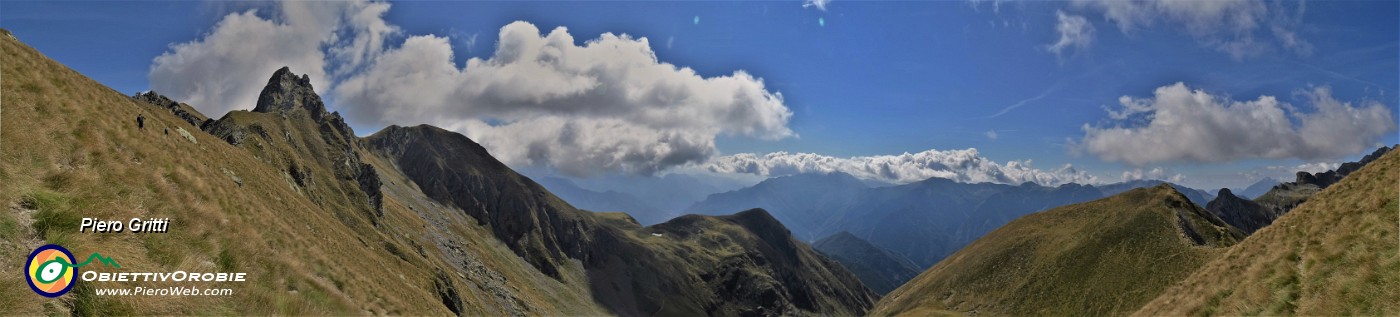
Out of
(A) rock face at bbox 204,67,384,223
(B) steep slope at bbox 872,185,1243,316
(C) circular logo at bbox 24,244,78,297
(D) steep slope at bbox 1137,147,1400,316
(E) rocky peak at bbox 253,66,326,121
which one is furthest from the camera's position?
(E) rocky peak at bbox 253,66,326,121

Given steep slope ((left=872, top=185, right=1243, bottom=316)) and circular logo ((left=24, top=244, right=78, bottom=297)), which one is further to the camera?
steep slope ((left=872, top=185, right=1243, bottom=316))

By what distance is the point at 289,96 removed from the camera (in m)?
167

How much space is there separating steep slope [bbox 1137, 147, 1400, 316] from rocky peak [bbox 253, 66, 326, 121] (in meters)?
195

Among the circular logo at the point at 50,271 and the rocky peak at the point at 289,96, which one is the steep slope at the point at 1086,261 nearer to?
the circular logo at the point at 50,271

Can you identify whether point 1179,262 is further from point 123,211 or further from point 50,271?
point 50,271

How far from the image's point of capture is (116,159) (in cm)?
2084

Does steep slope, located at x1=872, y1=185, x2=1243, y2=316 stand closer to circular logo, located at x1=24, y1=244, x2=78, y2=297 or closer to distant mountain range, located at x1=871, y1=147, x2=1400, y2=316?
distant mountain range, located at x1=871, y1=147, x2=1400, y2=316

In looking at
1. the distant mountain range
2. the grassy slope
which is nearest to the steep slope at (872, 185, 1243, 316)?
the distant mountain range

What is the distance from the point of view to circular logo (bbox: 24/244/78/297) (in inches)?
477

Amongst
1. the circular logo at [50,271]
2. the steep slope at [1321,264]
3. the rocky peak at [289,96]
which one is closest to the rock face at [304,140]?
the rocky peak at [289,96]

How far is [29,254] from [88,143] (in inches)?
436

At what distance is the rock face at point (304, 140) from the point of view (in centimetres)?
8862

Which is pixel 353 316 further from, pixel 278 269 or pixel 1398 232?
pixel 1398 232

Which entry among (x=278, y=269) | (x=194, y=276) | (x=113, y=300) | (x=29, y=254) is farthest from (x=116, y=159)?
(x=113, y=300)
